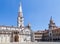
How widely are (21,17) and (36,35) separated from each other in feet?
46.5

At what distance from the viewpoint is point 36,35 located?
3782 inches

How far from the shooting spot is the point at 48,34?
308ft

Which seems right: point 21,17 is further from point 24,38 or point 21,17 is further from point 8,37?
point 8,37

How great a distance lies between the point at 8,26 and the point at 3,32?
1343 cm

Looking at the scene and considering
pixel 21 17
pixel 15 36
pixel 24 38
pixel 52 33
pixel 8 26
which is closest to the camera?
pixel 15 36

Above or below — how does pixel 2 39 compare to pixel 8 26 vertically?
below

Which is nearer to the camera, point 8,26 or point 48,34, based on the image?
point 8,26

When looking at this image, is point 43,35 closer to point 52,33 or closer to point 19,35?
point 52,33

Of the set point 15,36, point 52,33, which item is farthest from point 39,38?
point 15,36

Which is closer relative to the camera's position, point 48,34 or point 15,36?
point 15,36

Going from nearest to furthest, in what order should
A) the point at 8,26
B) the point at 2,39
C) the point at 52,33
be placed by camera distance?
the point at 2,39 < the point at 8,26 < the point at 52,33

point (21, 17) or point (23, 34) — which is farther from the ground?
point (21, 17)

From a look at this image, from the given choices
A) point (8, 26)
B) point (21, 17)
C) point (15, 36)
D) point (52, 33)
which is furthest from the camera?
point (21, 17)

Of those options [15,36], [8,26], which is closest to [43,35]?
[8,26]
